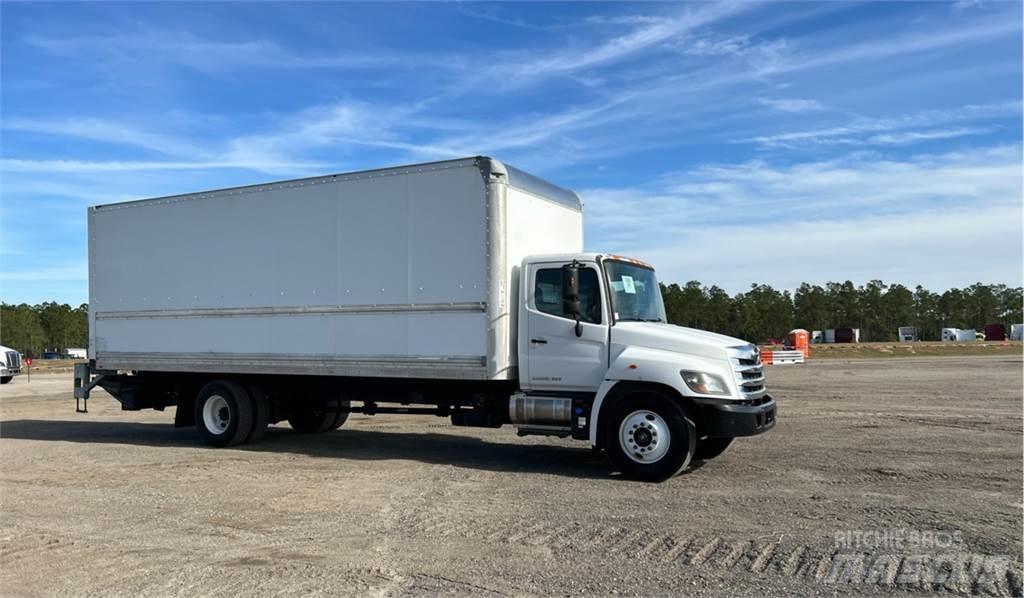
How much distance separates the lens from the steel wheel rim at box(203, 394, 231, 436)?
12180 mm

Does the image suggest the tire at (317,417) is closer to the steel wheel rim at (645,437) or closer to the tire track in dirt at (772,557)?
the steel wheel rim at (645,437)

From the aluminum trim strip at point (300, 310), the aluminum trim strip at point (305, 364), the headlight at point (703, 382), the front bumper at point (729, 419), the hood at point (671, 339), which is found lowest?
the front bumper at point (729, 419)

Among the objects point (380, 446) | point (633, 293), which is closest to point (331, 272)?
point (380, 446)

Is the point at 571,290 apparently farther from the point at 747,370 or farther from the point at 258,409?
the point at 258,409

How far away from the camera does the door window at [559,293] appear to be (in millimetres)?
9648

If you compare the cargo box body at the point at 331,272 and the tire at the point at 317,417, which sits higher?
the cargo box body at the point at 331,272

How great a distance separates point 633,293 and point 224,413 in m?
6.51

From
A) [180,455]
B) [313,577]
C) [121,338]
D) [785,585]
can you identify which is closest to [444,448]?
[180,455]

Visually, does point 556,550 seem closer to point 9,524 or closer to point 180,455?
point 9,524

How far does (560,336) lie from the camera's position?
9.77 metres

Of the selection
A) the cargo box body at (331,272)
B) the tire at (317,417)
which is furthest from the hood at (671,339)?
the tire at (317,417)

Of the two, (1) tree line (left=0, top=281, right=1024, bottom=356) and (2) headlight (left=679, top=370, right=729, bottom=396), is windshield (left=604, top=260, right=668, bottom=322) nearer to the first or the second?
(2) headlight (left=679, top=370, right=729, bottom=396)

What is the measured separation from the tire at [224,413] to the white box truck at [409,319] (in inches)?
1.2

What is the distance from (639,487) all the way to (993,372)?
1032 inches
